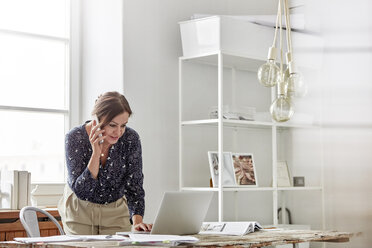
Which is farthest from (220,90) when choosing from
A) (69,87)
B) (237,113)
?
(69,87)

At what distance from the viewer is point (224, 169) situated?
157 inches

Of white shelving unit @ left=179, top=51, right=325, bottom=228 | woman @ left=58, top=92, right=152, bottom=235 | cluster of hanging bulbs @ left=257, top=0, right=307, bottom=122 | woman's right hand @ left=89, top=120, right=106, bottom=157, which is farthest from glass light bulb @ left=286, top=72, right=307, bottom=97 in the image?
white shelving unit @ left=179, top=51, right=325, bottom=228

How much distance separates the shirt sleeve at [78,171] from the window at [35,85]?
3.41 ft

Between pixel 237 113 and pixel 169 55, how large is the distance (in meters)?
0.56

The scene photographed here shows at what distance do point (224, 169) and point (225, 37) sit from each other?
0.79 metres

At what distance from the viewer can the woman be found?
9.25 ft

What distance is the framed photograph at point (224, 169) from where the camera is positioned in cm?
393

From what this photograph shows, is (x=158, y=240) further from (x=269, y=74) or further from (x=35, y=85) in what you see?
(x=35, y=85)

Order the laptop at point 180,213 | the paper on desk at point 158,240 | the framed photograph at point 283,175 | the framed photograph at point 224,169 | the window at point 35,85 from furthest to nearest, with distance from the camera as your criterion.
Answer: the framed photograph at point 283,175 < the framed photograph at point 224,169 < the window at point 35,85 < the laptop at point 180,213 < the paper on desk at point 158,240

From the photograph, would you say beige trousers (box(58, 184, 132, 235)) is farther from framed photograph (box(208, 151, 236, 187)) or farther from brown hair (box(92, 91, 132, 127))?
framed photograph (box(208, 151, 236, 187))

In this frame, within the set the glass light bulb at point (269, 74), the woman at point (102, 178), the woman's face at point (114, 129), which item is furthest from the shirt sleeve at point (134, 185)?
the glass light bulb at point (269, 74)

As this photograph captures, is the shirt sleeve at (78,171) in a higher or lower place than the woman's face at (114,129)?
lower

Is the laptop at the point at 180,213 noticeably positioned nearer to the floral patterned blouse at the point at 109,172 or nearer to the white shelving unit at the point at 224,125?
the floral patterned blouse at the point at 109,172

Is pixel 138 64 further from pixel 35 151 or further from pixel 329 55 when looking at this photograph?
pixel 329 55
